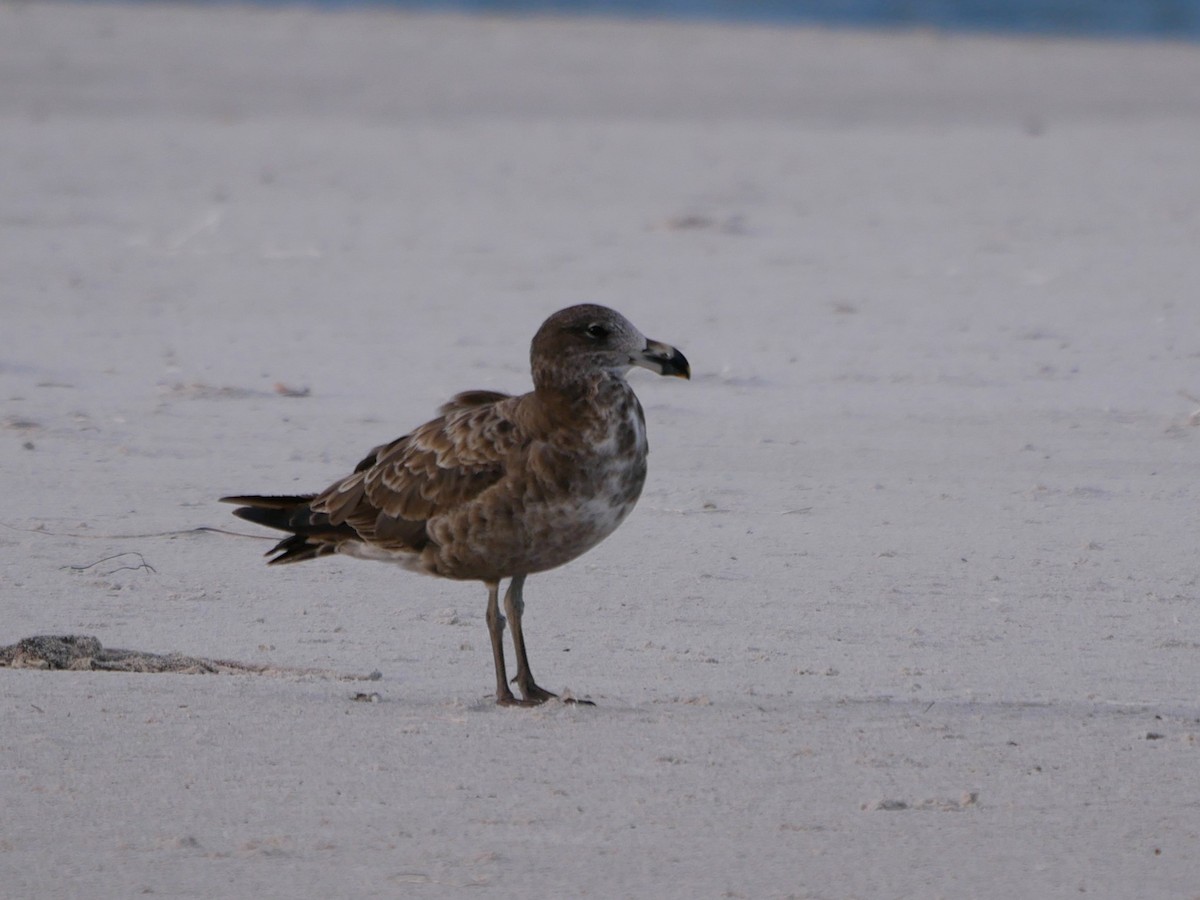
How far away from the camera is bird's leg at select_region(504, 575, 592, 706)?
17.4ft

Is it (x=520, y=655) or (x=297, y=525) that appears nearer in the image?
(x=520, y=655)

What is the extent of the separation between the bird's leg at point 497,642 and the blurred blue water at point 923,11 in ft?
84.7

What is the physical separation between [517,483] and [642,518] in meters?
2.09

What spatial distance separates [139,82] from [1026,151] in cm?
897

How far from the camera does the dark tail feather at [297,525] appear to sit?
5594 millimetres

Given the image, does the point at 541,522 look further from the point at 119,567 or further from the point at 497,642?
the point at 119,567

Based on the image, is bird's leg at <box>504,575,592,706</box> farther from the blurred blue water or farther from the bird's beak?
the blurred blue water

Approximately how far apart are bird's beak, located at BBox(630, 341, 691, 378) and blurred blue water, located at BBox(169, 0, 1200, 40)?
84.0 feet

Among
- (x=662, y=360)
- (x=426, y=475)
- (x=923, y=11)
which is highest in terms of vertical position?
(x=923, y=11)

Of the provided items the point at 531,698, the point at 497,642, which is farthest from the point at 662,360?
the point at 531,698

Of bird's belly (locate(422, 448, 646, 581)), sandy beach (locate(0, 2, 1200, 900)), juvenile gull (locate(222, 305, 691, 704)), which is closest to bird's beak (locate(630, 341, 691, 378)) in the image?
juvenile gull (locate(222, 305, 691, 704))

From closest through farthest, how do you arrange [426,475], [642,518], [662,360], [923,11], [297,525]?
[426,475]
[662,360]
[297,525]
[642,518]
[923,11]

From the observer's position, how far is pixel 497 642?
5.38 meters

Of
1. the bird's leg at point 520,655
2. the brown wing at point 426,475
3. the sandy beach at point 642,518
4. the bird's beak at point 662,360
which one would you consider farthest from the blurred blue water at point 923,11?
the bird's leg at point 520,655
